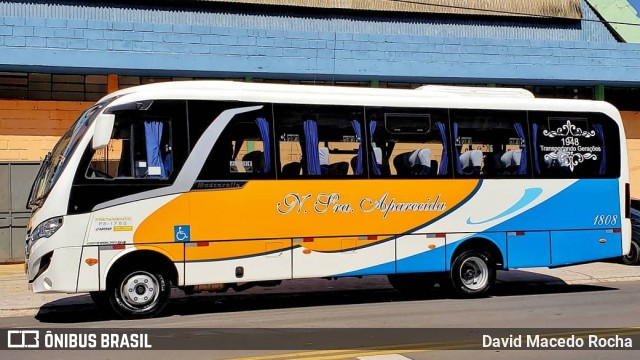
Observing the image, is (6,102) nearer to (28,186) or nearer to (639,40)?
(28,186)

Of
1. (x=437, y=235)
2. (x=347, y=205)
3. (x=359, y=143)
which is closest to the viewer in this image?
(x=347, y=205)

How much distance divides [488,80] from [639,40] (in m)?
7.04

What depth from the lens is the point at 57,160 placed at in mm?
11797

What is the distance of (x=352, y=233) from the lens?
42.7 ft

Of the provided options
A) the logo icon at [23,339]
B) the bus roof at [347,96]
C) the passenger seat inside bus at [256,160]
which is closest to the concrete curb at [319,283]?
the logo icon at [23,339]

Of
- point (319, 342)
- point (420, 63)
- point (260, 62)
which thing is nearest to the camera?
point (319, 342)

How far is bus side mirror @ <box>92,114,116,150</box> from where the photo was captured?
37.0 ft

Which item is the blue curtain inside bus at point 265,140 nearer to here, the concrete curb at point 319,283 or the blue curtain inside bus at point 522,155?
the concrete curb at point 319,283

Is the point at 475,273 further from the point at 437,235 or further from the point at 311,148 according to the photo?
the point at 311,148

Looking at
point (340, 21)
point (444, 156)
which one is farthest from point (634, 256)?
point (340, 21)

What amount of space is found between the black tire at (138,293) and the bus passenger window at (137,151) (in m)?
1.39

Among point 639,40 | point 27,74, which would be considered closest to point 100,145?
point 27,74

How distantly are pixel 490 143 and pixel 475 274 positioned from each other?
7.31ft

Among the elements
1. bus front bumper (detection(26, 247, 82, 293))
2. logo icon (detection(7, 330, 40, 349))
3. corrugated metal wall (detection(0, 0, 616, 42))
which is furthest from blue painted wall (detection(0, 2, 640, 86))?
logo icon (detection(7, 330, 40, 349))
